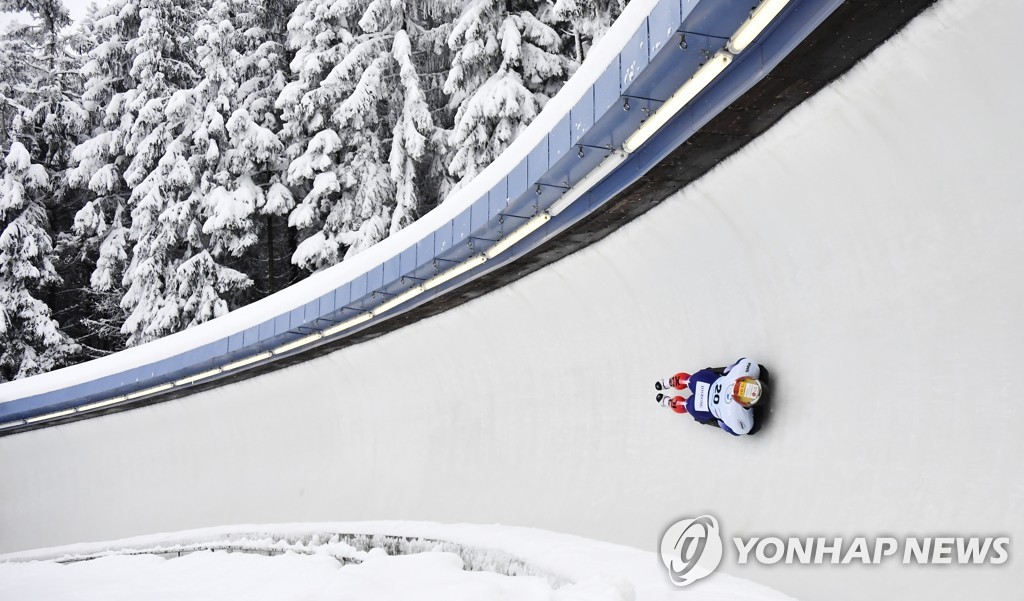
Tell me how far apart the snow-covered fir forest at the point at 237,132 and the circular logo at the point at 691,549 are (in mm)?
11778

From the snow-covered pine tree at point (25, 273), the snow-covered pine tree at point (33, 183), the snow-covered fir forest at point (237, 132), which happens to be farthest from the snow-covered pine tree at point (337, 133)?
the snow-covered pine tree at point (33, 183)

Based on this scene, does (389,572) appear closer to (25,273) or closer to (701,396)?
(701,396)

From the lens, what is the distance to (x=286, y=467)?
43.2ft

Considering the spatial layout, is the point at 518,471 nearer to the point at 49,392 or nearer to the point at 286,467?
the point at 286,467

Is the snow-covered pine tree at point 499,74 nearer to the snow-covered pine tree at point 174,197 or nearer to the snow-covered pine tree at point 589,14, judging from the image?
the snow-covered pine tree at point 589,14

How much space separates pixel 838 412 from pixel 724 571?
4.60ft

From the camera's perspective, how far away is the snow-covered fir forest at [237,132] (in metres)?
17.8

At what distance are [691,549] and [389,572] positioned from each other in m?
2.55

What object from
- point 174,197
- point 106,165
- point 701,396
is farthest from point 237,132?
point 701,396

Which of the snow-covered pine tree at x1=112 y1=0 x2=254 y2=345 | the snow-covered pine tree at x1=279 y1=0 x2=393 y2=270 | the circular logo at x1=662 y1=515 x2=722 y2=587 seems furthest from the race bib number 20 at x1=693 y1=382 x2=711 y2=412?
the snow-covered pine tree at x1=112 y1=0 x2=254 y2=345

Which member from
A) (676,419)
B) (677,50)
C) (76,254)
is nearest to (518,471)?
(676,419)

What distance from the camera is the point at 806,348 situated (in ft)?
16.8

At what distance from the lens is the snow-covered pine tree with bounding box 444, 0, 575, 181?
54.7 ft

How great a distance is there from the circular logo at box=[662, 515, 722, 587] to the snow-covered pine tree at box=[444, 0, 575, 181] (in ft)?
38.6
